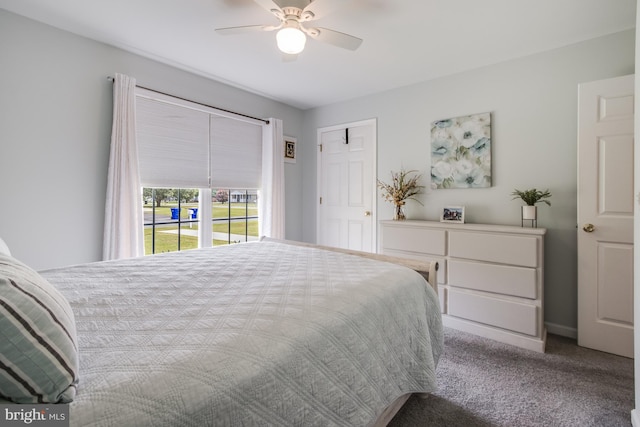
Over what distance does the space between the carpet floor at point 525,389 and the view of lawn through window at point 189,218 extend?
8.62ft

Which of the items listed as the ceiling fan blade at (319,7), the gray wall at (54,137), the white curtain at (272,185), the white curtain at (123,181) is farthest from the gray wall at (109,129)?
the ceiling fan blade at (319,7)

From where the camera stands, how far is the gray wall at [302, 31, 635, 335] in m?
2.55

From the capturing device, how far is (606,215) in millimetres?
2281

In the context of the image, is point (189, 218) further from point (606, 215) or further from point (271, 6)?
point (606, 215)

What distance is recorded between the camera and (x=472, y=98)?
306cm

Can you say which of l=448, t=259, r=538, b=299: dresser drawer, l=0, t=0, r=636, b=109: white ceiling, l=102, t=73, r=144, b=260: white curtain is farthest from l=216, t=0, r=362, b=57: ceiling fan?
l=448, t=259, r=538, b=299: dresser drawer

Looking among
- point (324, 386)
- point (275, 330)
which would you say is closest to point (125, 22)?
point (275, 330)

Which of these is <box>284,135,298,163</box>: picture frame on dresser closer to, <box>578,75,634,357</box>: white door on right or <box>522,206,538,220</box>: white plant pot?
<box>522,206,538,220</box>: white plant pot

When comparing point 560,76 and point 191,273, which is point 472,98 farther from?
point 191,273

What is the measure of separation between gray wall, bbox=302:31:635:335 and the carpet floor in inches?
23.5

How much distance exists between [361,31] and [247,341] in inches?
96.2

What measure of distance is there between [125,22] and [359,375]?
2869 millimetres

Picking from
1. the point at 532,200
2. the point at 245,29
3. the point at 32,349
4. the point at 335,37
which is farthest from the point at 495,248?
the point at 32,349

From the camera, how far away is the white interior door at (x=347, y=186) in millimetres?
3852
